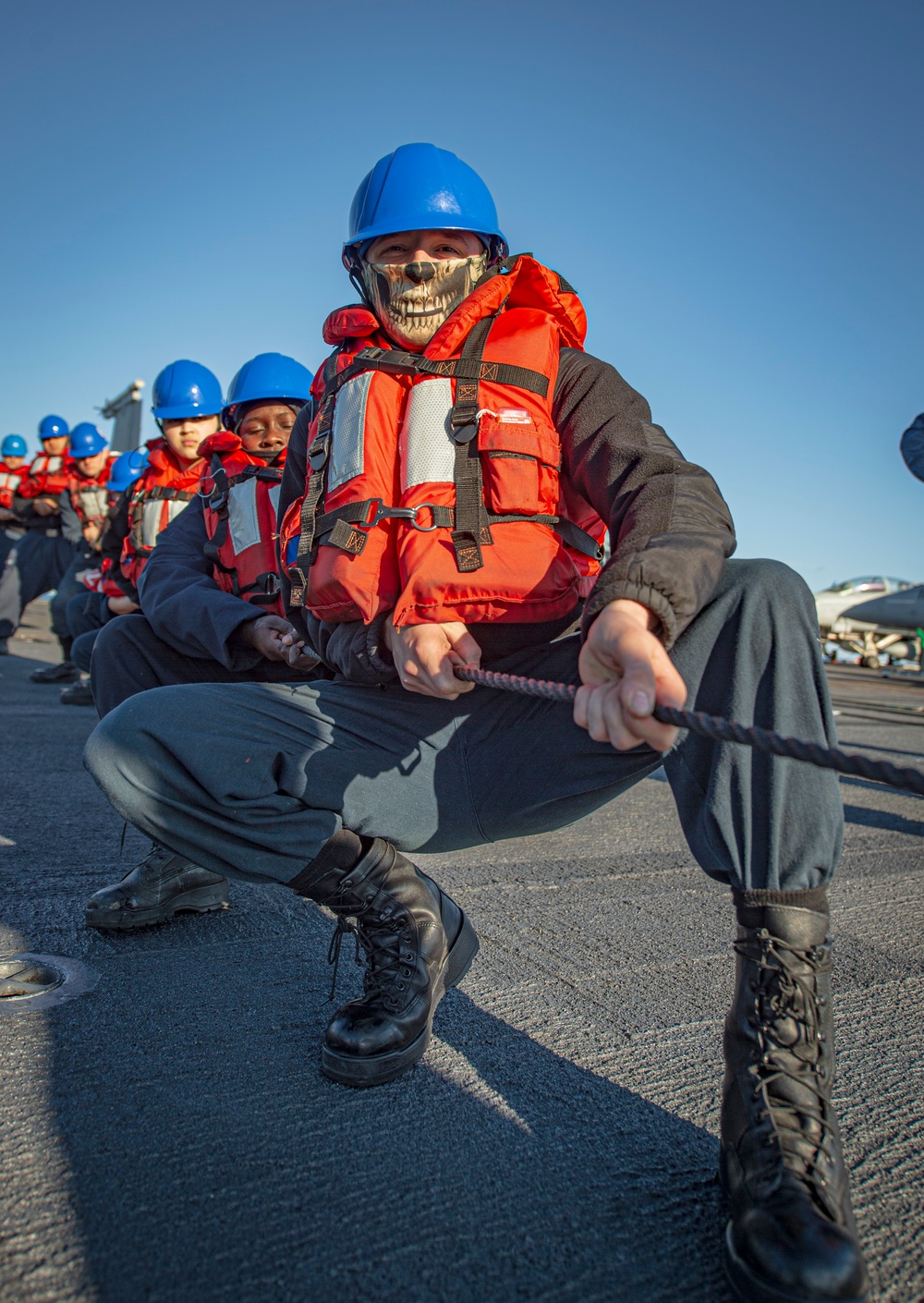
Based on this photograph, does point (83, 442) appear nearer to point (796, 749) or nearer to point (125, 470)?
point (125, 470)

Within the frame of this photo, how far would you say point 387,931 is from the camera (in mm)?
1852

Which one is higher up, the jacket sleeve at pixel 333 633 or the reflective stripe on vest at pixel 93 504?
the reflective stripe on vest at pixel 93 504

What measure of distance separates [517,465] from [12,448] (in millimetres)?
15532

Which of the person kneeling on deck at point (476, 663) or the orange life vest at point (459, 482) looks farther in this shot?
the orange life vest at point (459, 482)

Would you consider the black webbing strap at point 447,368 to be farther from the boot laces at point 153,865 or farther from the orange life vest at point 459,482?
the boot laces at point 153,865

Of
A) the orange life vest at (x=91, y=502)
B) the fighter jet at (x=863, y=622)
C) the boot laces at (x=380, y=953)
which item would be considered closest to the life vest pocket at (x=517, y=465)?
the boot laces at (x=380, y=953)

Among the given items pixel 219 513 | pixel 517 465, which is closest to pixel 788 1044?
pixel 517 465

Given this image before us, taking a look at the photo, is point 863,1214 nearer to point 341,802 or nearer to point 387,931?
point 387,931

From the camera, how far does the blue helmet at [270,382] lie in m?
3.48

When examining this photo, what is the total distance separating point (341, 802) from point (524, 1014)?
2.04ft

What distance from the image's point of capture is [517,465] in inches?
70.2

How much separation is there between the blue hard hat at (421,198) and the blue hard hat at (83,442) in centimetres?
841

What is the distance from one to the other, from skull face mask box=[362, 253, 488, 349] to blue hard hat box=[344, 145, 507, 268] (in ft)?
0.29

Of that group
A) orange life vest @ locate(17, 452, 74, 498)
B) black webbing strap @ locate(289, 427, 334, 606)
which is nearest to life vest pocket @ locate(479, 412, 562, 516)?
black webbing strap @ locate(289, 427, 334, 606)
